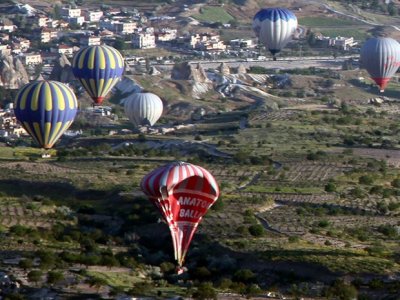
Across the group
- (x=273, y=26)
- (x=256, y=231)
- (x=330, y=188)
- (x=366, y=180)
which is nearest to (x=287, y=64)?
(x=273, y=26)

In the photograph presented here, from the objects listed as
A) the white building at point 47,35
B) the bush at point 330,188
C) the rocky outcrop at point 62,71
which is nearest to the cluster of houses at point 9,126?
the rocky outcrop at point 62,71

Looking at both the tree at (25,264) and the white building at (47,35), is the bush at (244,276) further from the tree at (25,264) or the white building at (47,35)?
the white building at (47,35)

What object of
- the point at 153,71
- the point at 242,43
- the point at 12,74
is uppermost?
the point at 153,71

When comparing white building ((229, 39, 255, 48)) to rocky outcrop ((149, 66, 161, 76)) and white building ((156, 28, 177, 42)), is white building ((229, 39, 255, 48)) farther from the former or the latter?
rocky outcrop ((149, 66, 161, 76))

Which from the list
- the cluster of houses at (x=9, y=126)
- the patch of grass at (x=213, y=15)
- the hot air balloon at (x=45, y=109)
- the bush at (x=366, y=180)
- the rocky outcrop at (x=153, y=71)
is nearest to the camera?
the hot air balloon at (x=45, y=109)

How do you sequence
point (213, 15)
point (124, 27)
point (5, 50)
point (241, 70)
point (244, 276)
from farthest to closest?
point (213, 15), point (124, 27), point (5, 50), point (241, 70), point (244, 276)

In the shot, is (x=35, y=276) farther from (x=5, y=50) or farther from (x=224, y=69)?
(x=5, y=50)

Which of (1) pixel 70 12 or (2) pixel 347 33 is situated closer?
(2) pixel 347 33

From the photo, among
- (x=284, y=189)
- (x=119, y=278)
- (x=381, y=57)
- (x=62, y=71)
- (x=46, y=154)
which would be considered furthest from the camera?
(x=62, y=71)
